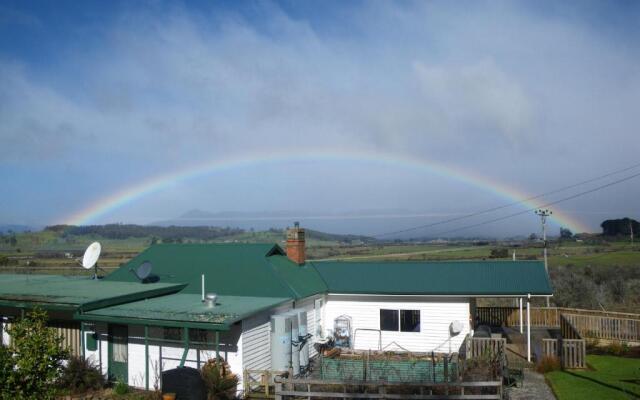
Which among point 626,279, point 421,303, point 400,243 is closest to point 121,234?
point 400,243

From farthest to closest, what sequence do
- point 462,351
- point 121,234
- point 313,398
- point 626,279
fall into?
1. point 121,234
2. point 626,279
3. point 462,351
4. point 313,398

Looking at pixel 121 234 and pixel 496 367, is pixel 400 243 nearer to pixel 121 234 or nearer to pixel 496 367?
pixel 121 234

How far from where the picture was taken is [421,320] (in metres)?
23.4

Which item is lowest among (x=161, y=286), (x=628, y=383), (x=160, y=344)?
(x=628, y=383)

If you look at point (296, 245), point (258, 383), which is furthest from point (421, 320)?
point (258, 383)

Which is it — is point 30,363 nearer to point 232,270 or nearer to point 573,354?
point 232,270

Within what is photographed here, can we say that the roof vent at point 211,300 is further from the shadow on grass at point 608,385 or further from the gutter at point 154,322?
the shadow on grass at point 608,385

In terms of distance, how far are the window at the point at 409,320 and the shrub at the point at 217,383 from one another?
8.99 metres

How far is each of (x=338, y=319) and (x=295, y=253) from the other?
11.3 ft

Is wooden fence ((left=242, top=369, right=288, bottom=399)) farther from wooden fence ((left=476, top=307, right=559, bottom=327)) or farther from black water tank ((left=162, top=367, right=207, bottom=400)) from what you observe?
wooden fence ((left=476, top=307, right=559, bottom=327))

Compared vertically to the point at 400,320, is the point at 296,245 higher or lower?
higher

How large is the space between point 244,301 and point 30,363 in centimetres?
952

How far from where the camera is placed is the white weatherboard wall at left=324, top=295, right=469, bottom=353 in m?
23.0

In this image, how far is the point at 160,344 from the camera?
18.5 meters
